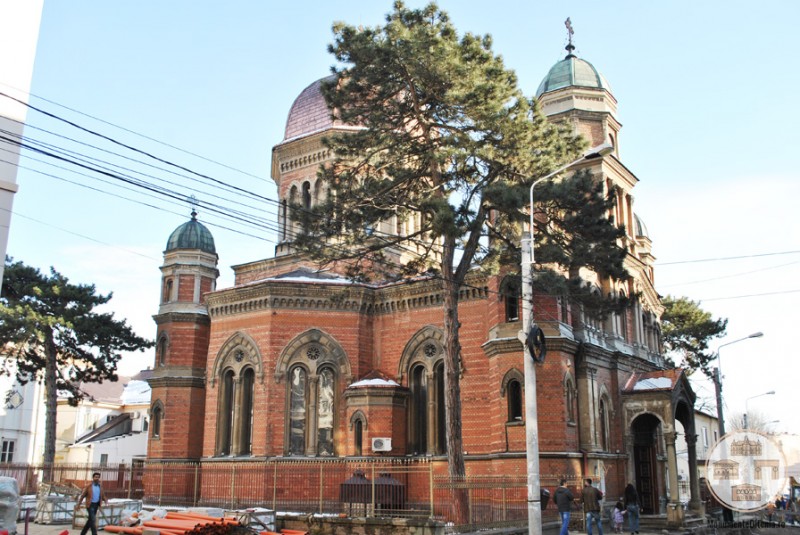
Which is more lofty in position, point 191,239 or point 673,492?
point 191,239

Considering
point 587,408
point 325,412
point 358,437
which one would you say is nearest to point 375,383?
point 358,437

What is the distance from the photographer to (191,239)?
32312mm

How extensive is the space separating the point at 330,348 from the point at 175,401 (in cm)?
730

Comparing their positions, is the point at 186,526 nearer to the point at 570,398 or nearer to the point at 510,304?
the point at 510,304

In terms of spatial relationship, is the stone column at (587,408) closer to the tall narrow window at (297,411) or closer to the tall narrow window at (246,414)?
the tall narrow window at (297,411)

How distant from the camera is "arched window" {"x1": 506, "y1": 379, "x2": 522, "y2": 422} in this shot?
23.1 meters

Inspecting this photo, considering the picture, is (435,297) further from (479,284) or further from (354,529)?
(354,529)

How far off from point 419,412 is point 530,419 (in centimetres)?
1211

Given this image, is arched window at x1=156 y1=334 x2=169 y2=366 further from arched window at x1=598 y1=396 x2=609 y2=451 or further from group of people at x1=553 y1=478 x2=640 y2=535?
group of people at x1=553 y1=478 x2=640 y2=535

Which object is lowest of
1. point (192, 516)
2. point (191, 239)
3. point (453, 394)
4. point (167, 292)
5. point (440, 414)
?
point (192, 516)

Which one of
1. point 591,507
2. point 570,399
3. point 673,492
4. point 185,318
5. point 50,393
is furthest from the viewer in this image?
point 50,393

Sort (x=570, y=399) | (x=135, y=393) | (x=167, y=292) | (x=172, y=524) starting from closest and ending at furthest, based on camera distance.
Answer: (x=172, y=524) → (x=570, y=399) → (x=167, y=292) → (x=135, y=393)

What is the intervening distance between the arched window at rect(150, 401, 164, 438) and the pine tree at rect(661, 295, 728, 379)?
88.5 feet

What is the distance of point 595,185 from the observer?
782 inches
